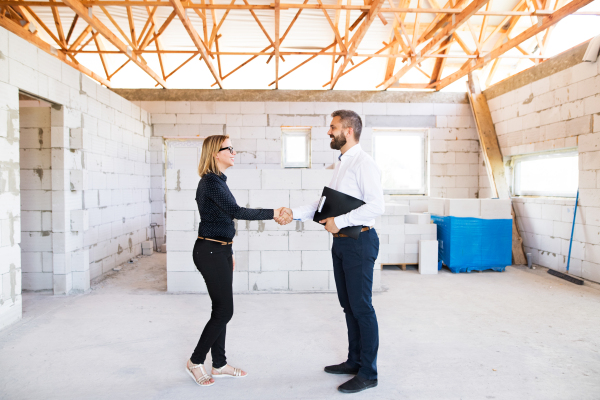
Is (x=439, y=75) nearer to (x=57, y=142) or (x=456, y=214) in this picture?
(x=456, y=214)

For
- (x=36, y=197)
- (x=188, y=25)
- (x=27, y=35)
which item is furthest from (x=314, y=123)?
(x=27, y=35)

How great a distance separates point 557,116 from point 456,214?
82.2 inches

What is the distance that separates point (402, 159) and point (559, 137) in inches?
113

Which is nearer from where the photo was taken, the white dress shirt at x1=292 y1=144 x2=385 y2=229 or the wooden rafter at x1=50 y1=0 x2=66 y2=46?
the white dress shirt at x1=292 y1=144 x2=385 y2=229

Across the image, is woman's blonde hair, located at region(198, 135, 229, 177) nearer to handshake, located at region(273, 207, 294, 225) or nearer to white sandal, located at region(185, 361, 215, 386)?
handshake, located at region(273, 207, 294, 225)

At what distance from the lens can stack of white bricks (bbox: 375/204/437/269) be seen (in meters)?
5.73

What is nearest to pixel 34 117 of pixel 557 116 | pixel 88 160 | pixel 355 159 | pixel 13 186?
pixel 88 160

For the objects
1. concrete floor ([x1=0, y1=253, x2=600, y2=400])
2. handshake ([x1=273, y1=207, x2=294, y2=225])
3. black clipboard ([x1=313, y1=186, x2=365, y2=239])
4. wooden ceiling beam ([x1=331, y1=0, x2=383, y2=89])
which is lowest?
concrete floor ([x1=0, y1=253, x2=600, y2=400])

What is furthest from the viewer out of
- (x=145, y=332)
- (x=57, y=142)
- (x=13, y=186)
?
(x=57, y=142)

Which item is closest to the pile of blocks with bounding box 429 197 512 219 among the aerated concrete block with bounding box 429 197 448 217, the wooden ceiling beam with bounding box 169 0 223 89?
the aerated concrete block with bounding box 429 197 448 217

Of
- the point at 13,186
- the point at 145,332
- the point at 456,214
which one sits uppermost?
the point at 13,186

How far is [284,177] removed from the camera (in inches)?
171

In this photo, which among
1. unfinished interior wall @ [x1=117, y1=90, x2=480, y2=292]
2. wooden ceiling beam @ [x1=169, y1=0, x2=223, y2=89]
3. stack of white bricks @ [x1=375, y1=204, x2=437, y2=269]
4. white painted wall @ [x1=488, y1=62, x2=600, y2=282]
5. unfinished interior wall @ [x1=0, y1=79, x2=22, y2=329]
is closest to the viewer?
unfinished interior wall @ [x1=0, y1=79, x2=22, y2=329]

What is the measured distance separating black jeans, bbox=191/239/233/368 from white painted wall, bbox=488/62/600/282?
16.4 ft
